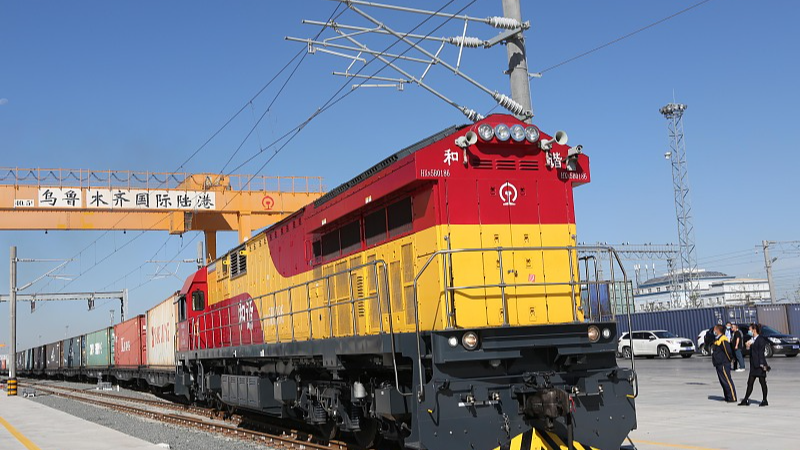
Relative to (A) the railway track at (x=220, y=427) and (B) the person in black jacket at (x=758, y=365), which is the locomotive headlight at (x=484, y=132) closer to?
(A) the railway track at (x=220, y=427)

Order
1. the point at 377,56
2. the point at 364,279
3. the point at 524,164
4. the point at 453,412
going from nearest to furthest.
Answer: the point at 453,412
the point at 524,164
the point at 364,279
the point at 377,56

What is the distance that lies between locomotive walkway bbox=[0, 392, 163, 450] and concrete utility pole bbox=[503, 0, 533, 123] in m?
7.93

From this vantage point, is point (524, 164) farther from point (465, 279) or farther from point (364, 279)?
point (364, 279)

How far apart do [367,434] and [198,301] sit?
30.6 ft

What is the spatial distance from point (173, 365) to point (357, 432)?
11588 mm

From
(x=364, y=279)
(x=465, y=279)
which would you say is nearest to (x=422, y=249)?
(x=465, y=279)

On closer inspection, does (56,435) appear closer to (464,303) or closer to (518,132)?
(464,303)

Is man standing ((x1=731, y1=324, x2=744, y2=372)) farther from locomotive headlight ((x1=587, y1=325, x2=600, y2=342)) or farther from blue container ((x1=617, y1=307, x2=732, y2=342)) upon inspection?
blue container ((x1=617, y1=307, x2=732, y2=342))

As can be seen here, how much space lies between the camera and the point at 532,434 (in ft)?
15.8

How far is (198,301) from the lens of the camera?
17906 millimetres

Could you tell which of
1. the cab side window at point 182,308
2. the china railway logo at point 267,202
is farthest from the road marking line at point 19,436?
the china railway logo at point 267,202

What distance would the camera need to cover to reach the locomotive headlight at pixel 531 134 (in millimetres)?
8680

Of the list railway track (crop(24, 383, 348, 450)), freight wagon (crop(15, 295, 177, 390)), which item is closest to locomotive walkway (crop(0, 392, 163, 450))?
railway track (crop(24, 383, 348, 450))

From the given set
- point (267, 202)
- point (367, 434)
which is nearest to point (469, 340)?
point (367, 434)
